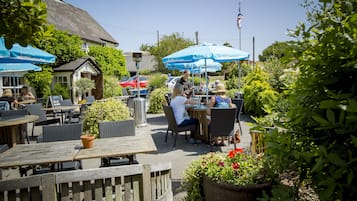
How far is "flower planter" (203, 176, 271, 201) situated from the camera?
8.68 ft

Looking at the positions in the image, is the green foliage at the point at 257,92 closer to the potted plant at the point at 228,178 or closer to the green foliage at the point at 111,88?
the potted plant at the point at 228,178

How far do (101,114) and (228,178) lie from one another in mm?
3990

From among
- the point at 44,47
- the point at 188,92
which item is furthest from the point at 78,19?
the point at 188,92

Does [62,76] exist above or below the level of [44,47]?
below

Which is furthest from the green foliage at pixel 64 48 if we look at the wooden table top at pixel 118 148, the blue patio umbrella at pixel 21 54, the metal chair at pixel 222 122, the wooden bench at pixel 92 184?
the wooden bench at pixel 92 184

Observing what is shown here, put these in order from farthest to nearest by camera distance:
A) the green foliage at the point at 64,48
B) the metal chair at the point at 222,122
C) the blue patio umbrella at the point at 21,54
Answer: the green foliage at the point at 64,48, the metal chair at the point at 222,122, the blue patio umbrella at the point at 21,54

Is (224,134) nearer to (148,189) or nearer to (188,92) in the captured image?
(148,189)

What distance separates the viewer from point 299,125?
5.11 ft

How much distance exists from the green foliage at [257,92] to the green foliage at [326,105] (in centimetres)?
831

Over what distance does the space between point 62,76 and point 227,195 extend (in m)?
15.6

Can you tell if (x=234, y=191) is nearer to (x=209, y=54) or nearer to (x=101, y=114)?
(x=101, y=114)

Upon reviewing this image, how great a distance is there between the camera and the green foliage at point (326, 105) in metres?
1.14

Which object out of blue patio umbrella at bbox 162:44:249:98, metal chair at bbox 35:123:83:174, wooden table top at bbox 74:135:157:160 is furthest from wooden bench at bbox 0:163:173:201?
blue patio umbrella at bbox 162:44:249:98

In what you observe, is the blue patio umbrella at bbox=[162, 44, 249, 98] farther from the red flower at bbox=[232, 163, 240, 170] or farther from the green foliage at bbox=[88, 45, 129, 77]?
the green foliage at bbox=[88, 45, 129, 77]
